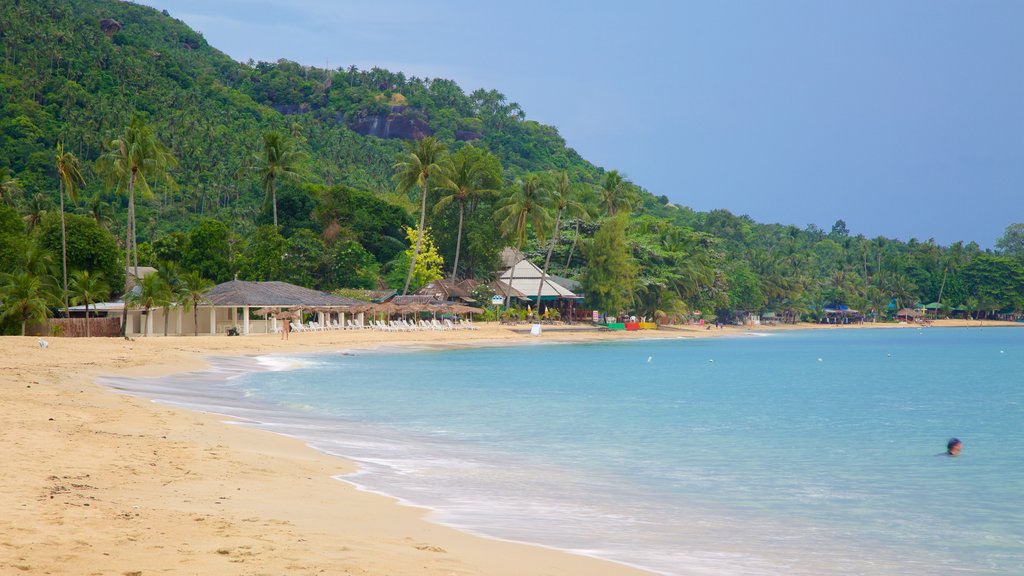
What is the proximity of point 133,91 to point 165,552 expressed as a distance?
98.8m

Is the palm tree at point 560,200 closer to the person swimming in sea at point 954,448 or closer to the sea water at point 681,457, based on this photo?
the sea water at point 681,457

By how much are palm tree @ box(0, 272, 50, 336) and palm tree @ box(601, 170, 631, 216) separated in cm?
5545

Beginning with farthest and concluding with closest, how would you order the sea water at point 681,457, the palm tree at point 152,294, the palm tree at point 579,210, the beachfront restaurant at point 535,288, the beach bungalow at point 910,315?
the beach bungalow at point 910,315 < the beachfront restaurant at point 535,288 < the palm tree at point 579,210 < the palm tree at point 152,294 < the sea water at point 681,457

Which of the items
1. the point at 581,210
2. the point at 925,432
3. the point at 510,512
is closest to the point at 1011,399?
the point at 925,432

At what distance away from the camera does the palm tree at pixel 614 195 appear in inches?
3226

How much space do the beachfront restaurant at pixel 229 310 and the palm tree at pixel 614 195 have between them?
37.5m

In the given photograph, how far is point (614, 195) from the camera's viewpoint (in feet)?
270

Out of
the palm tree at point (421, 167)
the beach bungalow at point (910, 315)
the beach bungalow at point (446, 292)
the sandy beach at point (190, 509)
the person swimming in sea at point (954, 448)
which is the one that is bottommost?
the person swimming in sea at point (954, 448)

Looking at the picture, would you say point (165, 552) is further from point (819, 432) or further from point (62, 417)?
point (819, 432)

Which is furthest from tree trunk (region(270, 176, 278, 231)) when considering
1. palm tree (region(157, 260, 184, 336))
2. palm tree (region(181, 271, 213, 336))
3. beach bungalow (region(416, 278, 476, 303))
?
palm tree (region(157, 260, 184, 336))

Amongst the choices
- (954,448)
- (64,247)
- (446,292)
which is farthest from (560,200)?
(954,448)

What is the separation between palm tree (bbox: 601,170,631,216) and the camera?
269ft

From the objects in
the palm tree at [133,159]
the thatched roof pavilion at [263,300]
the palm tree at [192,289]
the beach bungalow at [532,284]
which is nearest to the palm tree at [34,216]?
the palm tree at [133,159]

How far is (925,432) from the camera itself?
61.0 ft
